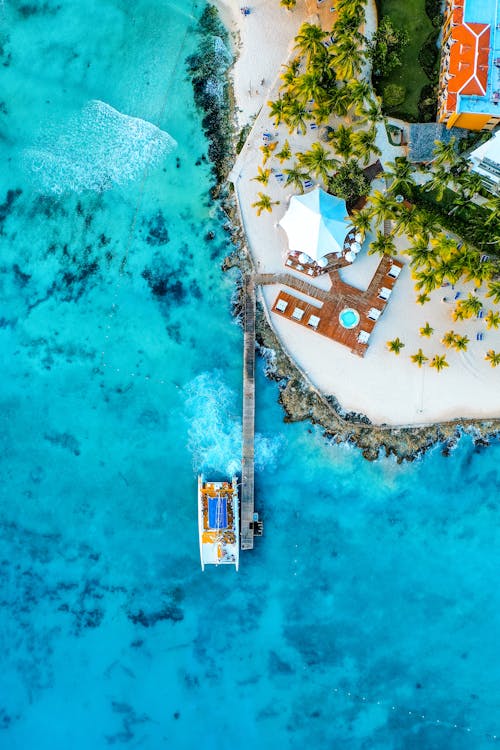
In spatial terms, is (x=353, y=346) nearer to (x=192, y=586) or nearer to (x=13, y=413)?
(x=192, y=586)

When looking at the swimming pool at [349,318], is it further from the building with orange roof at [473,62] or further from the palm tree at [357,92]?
the building with orange roof at [473,62]

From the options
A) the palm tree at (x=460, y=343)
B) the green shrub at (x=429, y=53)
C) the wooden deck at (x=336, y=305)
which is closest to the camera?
the palm tree at (x=460, y=343)

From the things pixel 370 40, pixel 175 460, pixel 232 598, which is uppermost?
pixel 370 40

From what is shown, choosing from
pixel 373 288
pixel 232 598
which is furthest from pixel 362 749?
pixel 373 288

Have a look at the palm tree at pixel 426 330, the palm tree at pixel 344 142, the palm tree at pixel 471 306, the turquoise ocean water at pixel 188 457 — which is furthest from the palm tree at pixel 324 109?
the palm tree at pixel 426 330

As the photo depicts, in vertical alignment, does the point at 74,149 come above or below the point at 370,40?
below

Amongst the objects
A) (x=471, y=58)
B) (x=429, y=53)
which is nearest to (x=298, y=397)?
(x=471, y=58)

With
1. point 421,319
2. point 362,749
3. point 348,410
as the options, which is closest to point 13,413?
point 348,410
